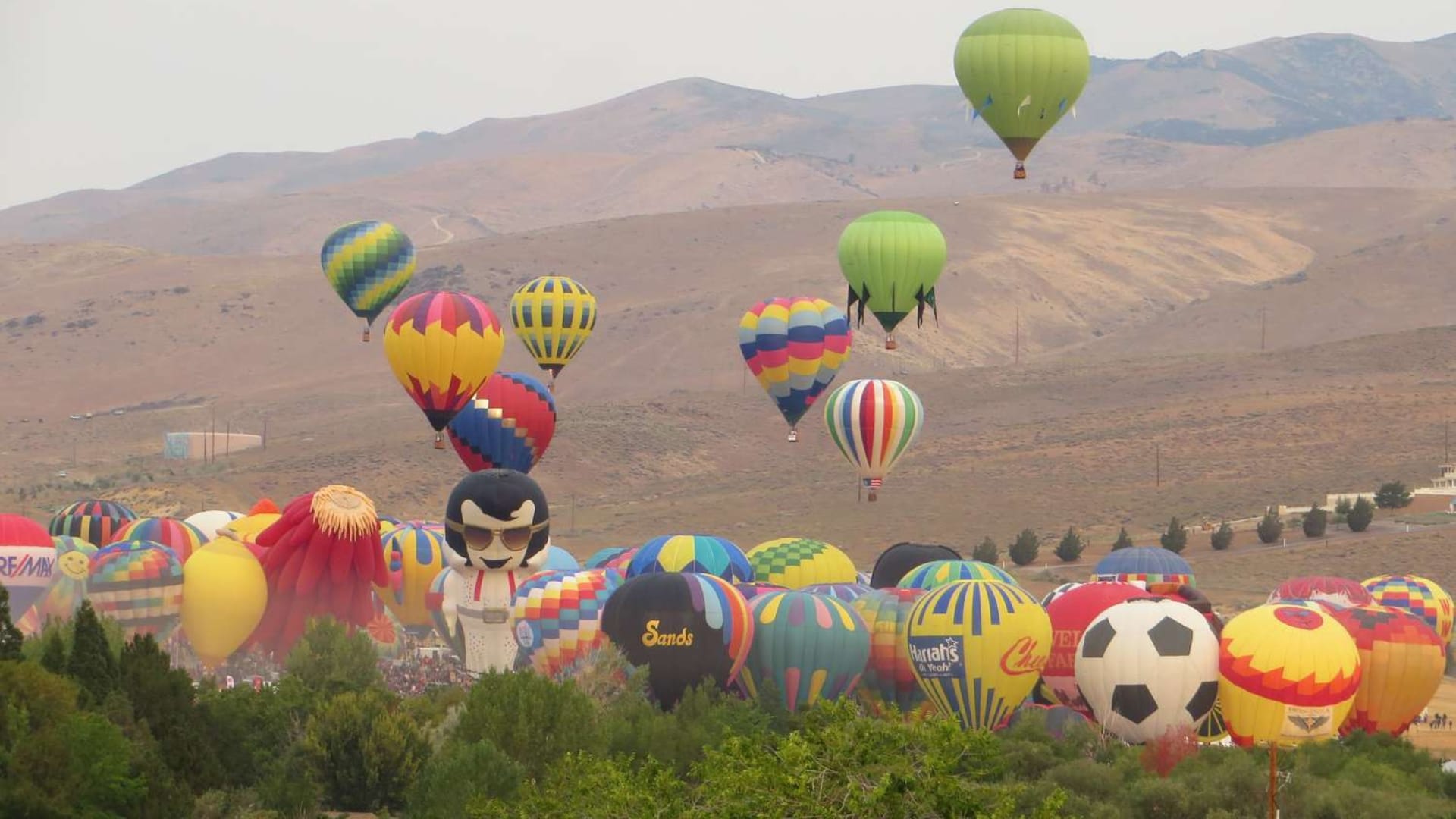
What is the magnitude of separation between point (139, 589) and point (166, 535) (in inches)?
233

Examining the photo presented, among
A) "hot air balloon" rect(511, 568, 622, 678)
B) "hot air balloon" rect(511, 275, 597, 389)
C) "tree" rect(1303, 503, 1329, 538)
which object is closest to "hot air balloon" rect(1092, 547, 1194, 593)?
"hot air balloon" rect(511, 568, 622, 678)

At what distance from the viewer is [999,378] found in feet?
434

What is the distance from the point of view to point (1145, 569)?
54812mm

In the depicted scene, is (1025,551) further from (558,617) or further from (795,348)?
(558,617)

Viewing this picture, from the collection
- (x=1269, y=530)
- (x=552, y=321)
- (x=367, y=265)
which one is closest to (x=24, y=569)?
(x=552, y=321)

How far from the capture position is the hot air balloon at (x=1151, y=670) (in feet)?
135

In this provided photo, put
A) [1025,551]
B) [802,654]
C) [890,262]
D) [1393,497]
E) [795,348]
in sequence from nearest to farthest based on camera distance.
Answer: [802,654] → [890,262] → [795,348] → [1025,551] → [1393,497]

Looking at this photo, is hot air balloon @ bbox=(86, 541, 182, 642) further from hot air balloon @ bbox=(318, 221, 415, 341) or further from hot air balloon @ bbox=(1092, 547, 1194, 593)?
hot air balloon @ bbox=(318, 221, 415, 341)

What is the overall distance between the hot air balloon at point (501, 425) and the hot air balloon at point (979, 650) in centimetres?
1571

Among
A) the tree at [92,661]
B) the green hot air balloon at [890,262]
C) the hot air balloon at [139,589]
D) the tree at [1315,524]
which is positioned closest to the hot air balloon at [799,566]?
the green hot air balloon at [890,262]

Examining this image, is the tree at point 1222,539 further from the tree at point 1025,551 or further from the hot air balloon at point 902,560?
the hot air balloon at point 902,560

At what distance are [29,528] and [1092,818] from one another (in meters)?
28.5

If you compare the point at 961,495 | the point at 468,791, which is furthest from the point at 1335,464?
the point at 468,791

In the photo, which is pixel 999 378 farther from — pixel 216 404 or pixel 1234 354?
pixel 216 404
